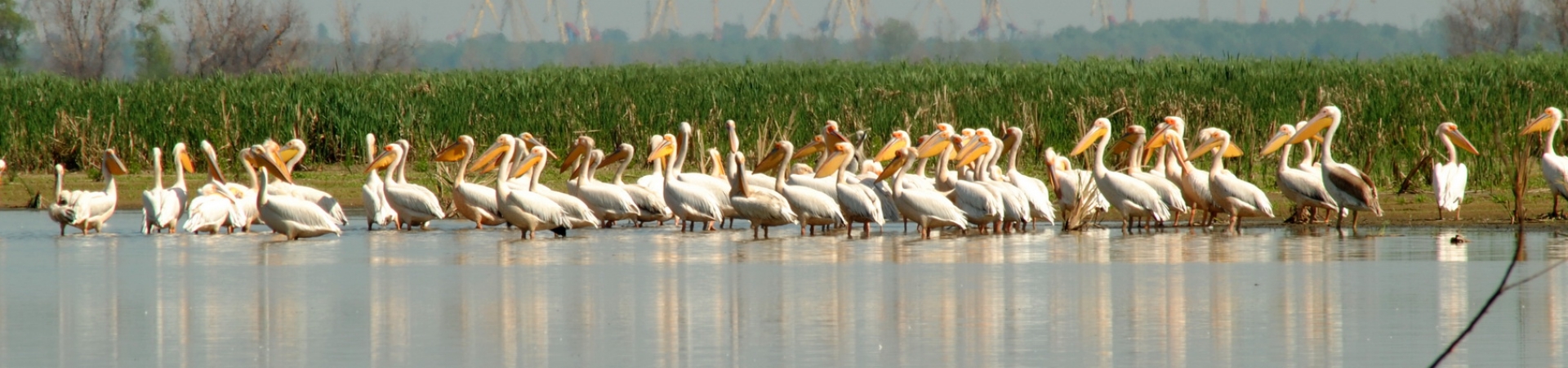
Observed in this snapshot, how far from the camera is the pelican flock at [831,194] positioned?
12.2 m

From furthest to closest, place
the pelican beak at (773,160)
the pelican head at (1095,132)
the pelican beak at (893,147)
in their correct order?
1. the pelican head at (1095,132)
2. the pelican beak at (773,160)
3. the pelican beak at (893,147)

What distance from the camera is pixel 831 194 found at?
13.1 metres

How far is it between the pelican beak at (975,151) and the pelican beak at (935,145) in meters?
0.13

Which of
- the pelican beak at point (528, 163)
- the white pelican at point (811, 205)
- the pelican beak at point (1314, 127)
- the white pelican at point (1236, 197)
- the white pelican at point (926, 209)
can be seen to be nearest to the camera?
the white pelican at point (926, 209)

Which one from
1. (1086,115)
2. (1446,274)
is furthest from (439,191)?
(1446,274)

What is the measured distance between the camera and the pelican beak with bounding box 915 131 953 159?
1354cm

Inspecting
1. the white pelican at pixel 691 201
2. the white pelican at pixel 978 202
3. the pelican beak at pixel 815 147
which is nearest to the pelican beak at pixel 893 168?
the white pelican at pixel 978 202

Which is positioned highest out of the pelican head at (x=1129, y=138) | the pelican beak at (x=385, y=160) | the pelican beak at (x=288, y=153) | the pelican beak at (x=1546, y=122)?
the pelican beak at (x=1546, y=122)

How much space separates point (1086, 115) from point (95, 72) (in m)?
53.5

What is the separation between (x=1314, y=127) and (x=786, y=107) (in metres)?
7.10

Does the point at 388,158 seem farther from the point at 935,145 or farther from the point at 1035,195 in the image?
the point at 1035,195

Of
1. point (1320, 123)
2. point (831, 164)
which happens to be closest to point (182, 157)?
point (831, 164)

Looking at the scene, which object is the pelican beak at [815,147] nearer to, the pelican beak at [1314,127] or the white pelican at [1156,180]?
the white pelican at [1156,180]

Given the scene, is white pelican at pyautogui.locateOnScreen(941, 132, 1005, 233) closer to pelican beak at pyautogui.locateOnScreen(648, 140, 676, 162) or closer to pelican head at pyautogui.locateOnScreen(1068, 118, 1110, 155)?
pelican head at pyautogui.locateOnScreen(1068, 118, 1110, 155)
